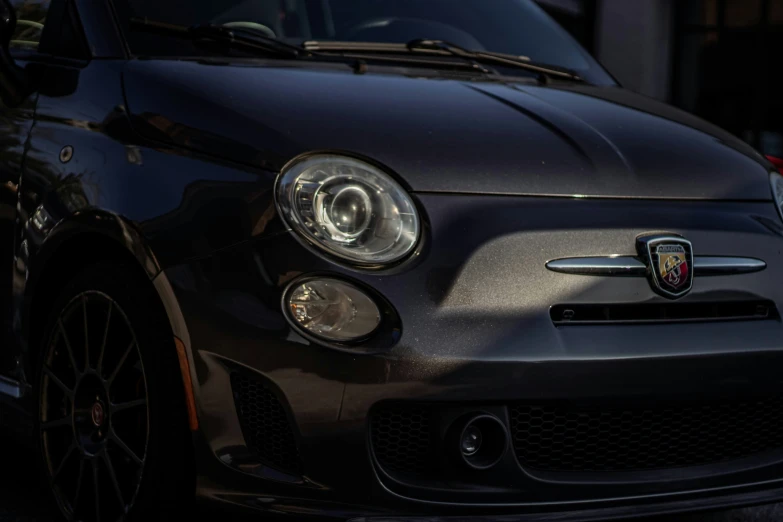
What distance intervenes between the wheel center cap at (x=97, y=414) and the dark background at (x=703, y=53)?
18765 mm

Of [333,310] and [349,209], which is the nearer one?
[333,310]

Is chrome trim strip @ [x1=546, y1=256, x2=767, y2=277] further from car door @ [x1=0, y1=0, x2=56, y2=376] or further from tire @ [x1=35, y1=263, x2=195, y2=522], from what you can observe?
car door @ [x1=0, y1=0, x2=56, y2=376]

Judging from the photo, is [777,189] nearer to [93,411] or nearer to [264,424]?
[264,424]

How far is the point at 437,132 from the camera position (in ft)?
10.5

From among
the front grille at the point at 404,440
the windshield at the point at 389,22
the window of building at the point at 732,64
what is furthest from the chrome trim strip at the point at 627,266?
the window of building at the point at 732,64

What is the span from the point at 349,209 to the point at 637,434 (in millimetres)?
787

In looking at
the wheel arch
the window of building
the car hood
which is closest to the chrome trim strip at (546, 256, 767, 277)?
the car hood

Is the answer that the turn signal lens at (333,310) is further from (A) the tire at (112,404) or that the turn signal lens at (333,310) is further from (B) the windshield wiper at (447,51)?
(B) the windshield wiper at (447,51)

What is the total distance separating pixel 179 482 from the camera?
121 inches

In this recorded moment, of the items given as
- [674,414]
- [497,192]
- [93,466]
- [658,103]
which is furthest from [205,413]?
[658,103]

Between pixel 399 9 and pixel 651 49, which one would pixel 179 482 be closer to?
pixel 399 9

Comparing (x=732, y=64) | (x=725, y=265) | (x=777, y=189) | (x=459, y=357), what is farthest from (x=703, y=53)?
(x=459, y=357)

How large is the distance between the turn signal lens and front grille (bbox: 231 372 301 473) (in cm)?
17

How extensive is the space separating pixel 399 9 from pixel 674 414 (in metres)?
1.71
